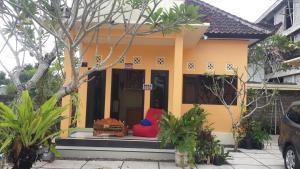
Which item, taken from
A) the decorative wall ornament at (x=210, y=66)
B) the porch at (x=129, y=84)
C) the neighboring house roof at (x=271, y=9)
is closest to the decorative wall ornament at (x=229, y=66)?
the decorative wall ornament at (x=210, y=66)

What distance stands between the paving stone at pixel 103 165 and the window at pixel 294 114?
159 inches

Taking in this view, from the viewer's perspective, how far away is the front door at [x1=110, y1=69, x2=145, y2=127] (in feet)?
37.5

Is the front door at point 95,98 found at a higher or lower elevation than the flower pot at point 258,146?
higher

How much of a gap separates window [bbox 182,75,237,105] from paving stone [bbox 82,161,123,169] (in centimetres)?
417

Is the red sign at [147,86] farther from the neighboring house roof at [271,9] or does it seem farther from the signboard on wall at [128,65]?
the neighboring house roof at [271,9]

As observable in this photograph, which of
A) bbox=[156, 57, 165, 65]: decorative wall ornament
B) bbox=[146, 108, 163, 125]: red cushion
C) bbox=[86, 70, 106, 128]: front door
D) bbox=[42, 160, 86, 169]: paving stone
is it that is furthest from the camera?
bbox=[156, 57, 165, 65]: decorative wall ornament

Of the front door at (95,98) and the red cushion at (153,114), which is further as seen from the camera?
the front door at (95,98)

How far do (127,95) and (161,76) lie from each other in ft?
4.33

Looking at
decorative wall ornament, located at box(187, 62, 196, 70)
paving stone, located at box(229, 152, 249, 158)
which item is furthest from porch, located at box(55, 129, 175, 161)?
decorative wall ornament, located at box(187, 62, 196, 70)

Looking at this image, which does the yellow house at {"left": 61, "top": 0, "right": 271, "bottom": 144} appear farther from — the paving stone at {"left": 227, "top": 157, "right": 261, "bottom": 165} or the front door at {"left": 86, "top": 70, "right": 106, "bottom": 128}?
the paving stone at {"left": 227, "top": 157, "right": 261, "bottom": 165}

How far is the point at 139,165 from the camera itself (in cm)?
797

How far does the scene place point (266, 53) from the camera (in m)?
17.6

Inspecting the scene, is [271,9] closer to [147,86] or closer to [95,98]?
[147,86]

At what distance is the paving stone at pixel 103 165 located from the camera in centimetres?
762
